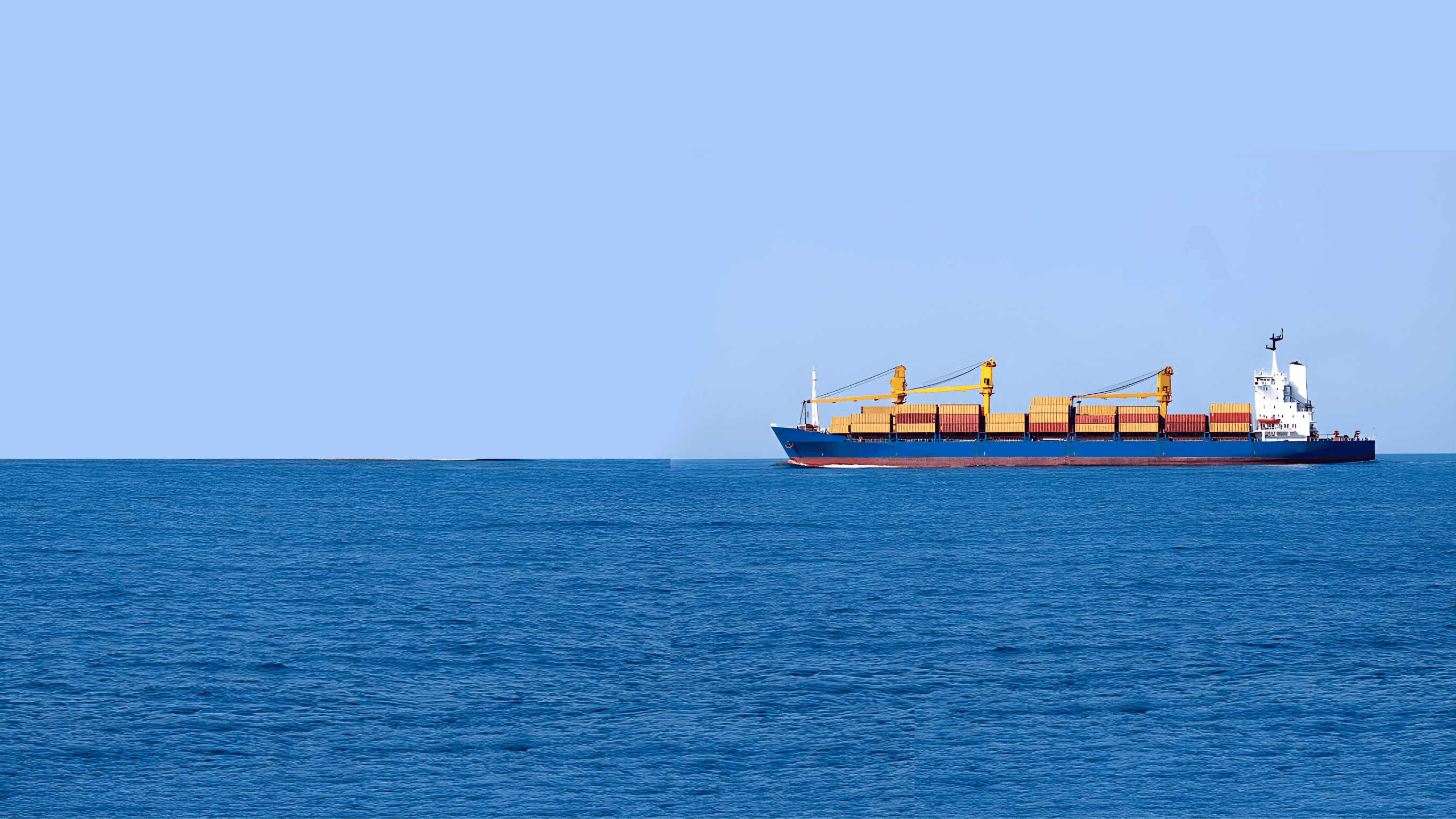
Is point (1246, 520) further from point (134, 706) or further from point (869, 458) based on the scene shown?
point (869, 458)

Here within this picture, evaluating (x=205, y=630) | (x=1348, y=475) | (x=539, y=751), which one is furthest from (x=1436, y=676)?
(x=1348, y=475)

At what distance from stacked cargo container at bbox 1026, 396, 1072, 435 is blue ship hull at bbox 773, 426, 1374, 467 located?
73.0 inches

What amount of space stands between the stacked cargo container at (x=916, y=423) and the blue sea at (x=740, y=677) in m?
84.6

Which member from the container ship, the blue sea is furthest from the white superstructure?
the blue sea

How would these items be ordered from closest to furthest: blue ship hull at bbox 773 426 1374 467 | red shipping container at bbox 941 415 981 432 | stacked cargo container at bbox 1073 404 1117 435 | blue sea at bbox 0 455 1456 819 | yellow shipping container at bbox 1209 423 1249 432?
1. blue sea at bbox 0 455 1456 819
2. blue ship hull at bbox 773 426 1374 467
3. stacked cargo container at bbox 1073 404 1117 435
4. yellow shipping container at bbox 1209 423 1249 432
5. red shipping container at bbox 941 415 981 432

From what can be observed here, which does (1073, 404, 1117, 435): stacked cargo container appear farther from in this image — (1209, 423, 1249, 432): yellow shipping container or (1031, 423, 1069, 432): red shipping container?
(1209, 423, 1249, 432): yellow shipping container

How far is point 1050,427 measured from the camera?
141750mm

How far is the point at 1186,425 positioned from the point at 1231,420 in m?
6.01

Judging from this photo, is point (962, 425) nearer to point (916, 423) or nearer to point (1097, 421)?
point (916, 423)

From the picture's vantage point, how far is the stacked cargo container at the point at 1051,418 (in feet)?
464

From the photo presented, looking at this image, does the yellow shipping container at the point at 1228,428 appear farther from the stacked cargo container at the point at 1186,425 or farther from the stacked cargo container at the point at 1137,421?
the stacked cargo container at the point at 1137,421

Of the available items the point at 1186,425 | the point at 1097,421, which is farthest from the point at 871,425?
the point at 1186,425

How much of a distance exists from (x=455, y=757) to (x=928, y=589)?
22554 mm

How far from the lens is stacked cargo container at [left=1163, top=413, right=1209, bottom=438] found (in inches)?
5571
